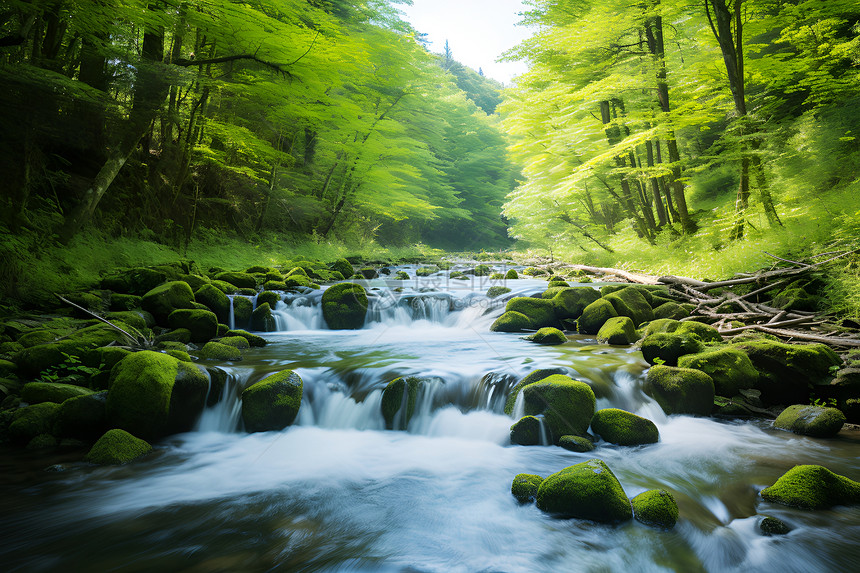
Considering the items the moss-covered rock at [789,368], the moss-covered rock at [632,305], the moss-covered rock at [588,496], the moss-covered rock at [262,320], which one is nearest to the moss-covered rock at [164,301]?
the moss-covered rock at [262,320]

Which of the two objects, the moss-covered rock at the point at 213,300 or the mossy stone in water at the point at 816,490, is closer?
the mossy stone in water at the point at 816,490

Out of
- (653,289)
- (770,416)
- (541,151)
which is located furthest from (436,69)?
Result: (770,416)

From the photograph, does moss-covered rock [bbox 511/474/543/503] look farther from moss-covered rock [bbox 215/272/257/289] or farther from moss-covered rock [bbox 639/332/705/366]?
moss-covered rock [bbox 215/272/257/289]

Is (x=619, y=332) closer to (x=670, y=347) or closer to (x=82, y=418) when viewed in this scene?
(x=670, y=347)

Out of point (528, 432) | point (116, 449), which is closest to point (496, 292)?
point (528, 432)

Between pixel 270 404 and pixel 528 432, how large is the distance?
2.68m

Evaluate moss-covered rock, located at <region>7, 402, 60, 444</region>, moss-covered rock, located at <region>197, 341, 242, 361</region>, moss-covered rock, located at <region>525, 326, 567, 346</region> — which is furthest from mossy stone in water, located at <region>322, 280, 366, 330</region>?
moss-covered rock, located at <region>7, 402, 60, 444</region>

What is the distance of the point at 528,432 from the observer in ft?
13.1

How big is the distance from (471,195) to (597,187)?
19.8 metres

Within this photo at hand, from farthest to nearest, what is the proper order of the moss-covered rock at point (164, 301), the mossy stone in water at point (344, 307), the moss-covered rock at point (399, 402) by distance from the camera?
the mossy stone in water at point (344, 307) → the moss-covered rock at point (164, 301) → the moss-covered rock at point (399, 402)

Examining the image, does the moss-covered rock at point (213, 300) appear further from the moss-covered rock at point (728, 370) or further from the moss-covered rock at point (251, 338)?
the moss-covered rock at point (728, 370)

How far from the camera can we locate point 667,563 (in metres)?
2.46

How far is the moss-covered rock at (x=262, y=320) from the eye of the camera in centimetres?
827

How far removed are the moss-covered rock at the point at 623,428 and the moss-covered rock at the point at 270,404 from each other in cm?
312
